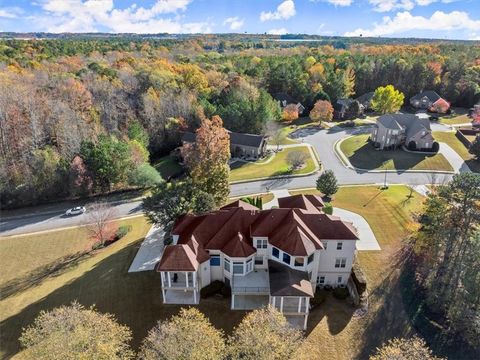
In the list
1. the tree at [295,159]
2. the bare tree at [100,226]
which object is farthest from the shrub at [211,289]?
the tree at [295,159]

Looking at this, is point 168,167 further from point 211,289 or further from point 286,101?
point 286,101

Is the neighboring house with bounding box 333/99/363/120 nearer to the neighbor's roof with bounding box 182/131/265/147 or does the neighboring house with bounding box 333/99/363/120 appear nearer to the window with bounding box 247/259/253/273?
the neighbor's roof with bounding box 182/131/265/147

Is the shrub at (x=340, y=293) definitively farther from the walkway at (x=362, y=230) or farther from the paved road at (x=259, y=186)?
the paved road at (x=259, y=186)

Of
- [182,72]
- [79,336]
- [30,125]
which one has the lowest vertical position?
[79,336]

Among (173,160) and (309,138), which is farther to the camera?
(309,138)

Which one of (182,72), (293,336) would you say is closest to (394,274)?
(293,336)

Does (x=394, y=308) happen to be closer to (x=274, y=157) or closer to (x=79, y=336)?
(x=79, y=336)

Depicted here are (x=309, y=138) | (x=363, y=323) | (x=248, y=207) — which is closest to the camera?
(x=363, y=323)
